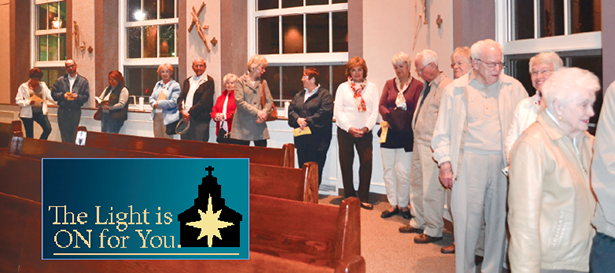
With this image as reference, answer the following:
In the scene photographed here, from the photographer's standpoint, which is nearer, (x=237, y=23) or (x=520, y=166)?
(x=520, y=166)

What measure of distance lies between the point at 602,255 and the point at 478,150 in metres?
1.20

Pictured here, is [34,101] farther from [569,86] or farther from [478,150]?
[569,86]

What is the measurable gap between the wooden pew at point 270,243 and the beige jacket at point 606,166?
74 cm

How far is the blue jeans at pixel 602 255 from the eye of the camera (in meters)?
1.54

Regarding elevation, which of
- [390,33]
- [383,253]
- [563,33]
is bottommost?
[383,253]

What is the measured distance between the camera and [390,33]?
5199 millimetres

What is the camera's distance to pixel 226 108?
17.8ft

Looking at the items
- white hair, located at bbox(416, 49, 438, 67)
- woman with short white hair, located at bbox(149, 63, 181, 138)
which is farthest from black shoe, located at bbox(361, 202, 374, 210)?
woman with short white hair, located at bbox(149, 63, 181, 138)

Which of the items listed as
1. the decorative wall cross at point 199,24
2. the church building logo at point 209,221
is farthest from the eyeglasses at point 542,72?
the decorative wall cross at point 199,24

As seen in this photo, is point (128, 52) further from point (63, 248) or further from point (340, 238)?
point (340, 238)

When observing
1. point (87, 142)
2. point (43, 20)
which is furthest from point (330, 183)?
point (43, 20)

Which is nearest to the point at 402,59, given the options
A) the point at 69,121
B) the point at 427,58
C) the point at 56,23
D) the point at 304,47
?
the point at 427,58

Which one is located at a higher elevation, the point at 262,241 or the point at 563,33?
the point at 563,33

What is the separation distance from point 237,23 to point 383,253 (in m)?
3.94
